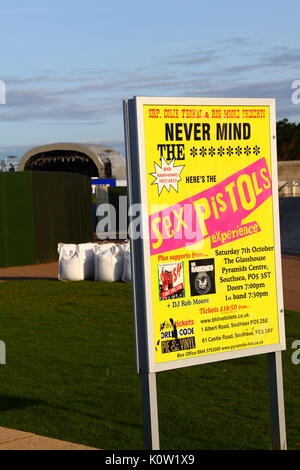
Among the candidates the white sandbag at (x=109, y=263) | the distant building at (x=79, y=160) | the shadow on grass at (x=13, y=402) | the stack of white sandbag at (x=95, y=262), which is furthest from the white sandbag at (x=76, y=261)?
the distant building at (x=79, y=160)

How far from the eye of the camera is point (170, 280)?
639 centimetres

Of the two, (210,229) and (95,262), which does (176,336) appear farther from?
(95,262)

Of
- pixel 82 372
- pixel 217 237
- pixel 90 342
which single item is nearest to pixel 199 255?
pixel 217 237

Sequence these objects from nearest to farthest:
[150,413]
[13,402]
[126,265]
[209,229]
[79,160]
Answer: [150,413]
[209,229]
[13,402]
[126,265]
[79,160]

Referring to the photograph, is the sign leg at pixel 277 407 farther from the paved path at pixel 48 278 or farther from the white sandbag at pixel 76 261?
the white sandbag at pixel 76 261

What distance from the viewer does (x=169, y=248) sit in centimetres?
638

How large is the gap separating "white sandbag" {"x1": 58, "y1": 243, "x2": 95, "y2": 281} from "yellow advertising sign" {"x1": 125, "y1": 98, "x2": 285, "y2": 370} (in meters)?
12.3

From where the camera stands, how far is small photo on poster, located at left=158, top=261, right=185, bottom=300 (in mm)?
6352

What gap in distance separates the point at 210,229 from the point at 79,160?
3333 inches

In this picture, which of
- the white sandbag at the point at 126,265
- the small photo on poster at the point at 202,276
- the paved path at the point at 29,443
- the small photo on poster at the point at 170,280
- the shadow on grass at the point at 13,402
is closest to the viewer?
the paved path at the point at 29,443

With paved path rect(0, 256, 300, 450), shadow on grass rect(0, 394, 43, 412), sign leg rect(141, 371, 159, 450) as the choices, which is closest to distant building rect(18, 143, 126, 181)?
paved path rect(0, 256, 300, 450)

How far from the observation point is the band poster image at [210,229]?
6305 millimetres

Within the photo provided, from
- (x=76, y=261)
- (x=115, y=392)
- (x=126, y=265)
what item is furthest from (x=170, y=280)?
(x=76, y=261)
